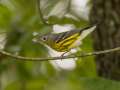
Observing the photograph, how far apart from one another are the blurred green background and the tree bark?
7 cm

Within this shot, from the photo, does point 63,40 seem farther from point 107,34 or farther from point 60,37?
point 107,34

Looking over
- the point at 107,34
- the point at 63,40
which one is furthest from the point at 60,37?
the point at 107,34

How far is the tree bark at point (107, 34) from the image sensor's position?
6.32 feet

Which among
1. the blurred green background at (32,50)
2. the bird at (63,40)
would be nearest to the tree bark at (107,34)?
the blurred green background at (32,50)

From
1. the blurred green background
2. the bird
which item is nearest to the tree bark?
the blurred green background

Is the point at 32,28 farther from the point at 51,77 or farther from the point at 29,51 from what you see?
the point at 51,77

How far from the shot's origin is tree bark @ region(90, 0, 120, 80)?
6.32 feet

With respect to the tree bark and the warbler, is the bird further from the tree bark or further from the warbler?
the tree bark

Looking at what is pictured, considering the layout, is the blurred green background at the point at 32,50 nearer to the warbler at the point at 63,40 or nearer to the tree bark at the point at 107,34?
the tree bark at the point at 107,34

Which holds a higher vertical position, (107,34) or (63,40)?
(107,34)

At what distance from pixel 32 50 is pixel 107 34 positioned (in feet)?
1.30

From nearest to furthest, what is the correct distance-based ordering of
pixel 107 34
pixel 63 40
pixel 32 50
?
pixel 63 40
pixel 107 34
pixel 32 50

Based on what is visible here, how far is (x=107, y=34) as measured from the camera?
1.95 metres

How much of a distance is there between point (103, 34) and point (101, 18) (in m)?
0.06
